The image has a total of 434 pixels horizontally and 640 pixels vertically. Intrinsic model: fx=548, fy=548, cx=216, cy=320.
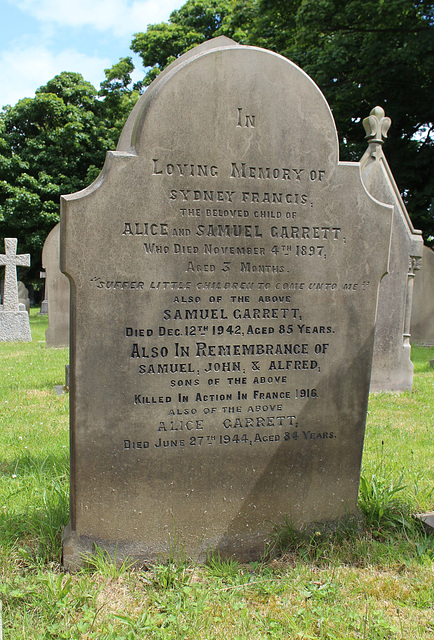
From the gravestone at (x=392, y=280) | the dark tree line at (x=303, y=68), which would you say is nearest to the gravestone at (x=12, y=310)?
the gravestone at (x=392, y=280)

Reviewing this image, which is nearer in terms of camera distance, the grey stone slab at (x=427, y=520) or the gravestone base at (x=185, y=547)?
the gravestone base at (x=185, y=547)

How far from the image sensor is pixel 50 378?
845 cm

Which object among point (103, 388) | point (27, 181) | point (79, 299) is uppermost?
point (27, 181)

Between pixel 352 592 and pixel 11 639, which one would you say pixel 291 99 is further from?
pixel 11 639

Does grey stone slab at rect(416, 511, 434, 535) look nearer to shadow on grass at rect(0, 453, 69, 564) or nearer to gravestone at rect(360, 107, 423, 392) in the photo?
shadow on grass at rect(0, 453, 69, 564)

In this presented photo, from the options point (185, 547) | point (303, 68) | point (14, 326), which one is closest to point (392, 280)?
point (185, 547)

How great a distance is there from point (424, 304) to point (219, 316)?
11723mm

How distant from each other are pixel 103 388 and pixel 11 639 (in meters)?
1.26

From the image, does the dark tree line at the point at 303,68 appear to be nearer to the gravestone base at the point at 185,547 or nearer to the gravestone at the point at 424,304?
the gravestone at the point at 424,304

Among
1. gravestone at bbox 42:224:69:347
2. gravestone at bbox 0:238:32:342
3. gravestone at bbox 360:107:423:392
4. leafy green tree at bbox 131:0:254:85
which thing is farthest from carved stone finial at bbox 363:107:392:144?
leafy green tree at bbox 131:0:254:85

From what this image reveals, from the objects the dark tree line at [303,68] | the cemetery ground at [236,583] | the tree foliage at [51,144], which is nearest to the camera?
the cemetery ground at [236,583]

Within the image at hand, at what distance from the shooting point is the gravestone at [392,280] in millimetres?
7418

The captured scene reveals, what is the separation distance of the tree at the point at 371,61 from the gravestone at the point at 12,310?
1103 cm

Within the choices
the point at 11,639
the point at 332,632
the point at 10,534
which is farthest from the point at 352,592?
the point at 10,534
